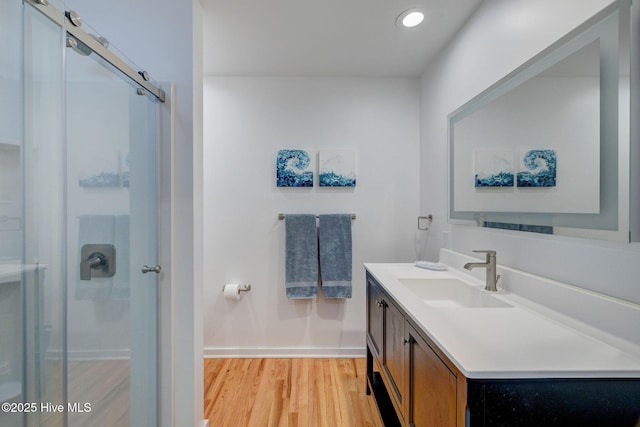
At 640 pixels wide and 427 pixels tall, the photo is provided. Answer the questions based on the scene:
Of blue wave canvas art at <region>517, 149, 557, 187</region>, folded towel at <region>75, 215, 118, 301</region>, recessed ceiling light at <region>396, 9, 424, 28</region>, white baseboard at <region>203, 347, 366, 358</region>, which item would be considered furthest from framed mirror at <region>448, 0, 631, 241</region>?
folded towel at <region>75, 215, 118, 301</region>

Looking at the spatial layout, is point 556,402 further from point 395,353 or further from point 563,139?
point 563,139

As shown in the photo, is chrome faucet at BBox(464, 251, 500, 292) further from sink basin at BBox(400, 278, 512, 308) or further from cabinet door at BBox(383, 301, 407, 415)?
cabinet door at BBox(383, 301, 407, 415)

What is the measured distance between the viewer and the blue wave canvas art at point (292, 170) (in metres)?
2.32

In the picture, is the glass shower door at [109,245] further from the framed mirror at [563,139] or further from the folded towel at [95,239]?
the framed mirror at [563,139]

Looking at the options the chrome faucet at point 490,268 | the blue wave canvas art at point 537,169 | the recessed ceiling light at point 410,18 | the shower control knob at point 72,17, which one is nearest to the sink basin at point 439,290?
the chrome faucet at point 490,268

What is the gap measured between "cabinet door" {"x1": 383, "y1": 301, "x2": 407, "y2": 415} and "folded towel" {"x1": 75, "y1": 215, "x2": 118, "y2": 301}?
1.22m

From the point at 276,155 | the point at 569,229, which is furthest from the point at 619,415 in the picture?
the point at 276,155

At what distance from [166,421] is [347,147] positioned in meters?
2.09

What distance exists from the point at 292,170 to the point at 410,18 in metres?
1.27

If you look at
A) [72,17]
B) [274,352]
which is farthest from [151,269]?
[274,352]

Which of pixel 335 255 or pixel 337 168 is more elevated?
pixel 337 168

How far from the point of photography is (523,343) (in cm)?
81

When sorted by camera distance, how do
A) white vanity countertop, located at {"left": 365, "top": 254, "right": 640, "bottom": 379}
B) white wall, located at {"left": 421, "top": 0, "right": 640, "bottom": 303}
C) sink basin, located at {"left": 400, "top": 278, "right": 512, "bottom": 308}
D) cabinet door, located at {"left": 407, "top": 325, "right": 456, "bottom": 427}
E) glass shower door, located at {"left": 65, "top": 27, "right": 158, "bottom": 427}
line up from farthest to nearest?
sink basin, located at {"left": 400, "top": 278, "right": 512, "bottom": 308} → glass shower door, located at {"left": 65, "top": 27, "right": 158, "bottom": 427} → white wall, located at {"left": 421, "top": 0, "right": 640, "bottom": 303} → cabinet door, located at {"left": 407, "top": 325, "right": 456, "bottom": 427} → white vanity countertop, located at {"left": 365, "top": 254, "right": 640, "bottom": 379}

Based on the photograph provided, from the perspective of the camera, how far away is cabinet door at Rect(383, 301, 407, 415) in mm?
1197
